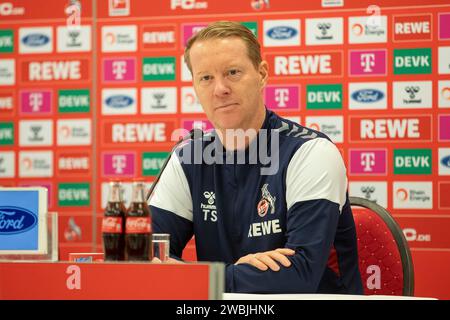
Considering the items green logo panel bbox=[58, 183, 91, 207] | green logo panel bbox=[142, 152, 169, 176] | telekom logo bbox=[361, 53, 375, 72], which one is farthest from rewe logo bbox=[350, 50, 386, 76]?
green logo panel bbox=[58, 183, 91, 207]

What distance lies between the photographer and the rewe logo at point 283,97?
399cm

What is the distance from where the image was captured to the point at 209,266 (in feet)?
3.42

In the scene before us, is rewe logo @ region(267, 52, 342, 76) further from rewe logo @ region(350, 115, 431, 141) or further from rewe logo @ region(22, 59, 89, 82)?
rewe logo @ region(22, 59, 89, 82)

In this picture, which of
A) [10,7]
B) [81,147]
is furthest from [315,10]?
[10,7]

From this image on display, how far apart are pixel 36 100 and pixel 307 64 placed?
5.88 feet

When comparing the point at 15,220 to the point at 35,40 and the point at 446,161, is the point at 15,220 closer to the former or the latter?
the point at 446,161

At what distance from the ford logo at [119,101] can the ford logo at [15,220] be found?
2844 mm

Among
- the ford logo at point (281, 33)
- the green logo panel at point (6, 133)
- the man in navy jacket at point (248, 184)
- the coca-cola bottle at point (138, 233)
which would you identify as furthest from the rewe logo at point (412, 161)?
the coca-cola bottle at point (138, 233)

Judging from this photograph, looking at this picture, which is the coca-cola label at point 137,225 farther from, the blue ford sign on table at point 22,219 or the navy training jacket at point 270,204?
the navy training jacket at point 270,204

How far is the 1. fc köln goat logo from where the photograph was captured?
1.87 metres

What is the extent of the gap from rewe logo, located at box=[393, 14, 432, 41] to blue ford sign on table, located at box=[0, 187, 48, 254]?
3.00 metres

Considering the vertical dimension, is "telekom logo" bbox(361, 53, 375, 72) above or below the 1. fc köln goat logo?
above
